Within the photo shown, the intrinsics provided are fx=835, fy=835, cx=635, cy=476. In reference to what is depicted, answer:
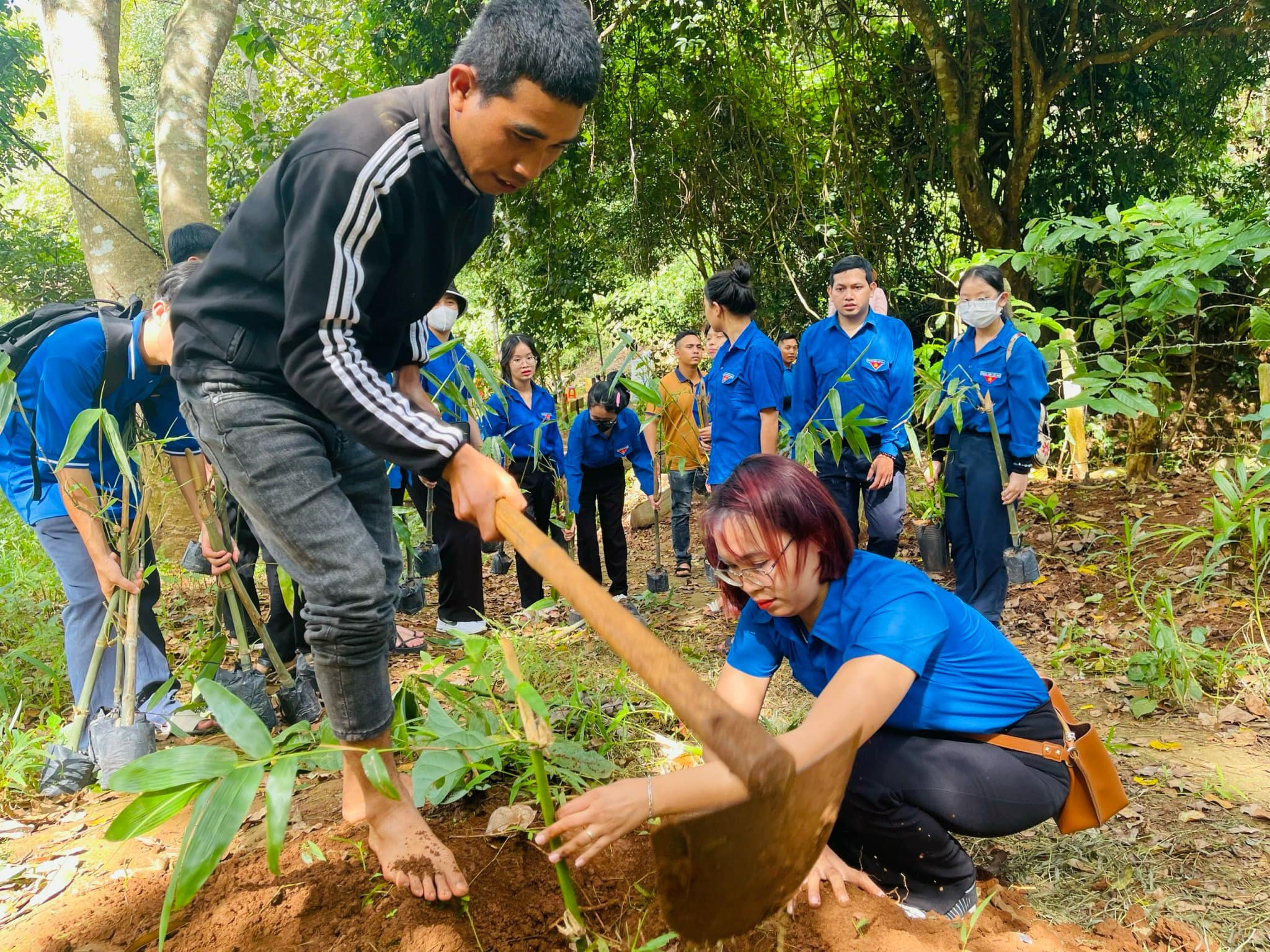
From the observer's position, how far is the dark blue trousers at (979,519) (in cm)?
407

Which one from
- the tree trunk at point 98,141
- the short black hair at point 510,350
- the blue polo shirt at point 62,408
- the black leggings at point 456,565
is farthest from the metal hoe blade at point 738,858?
the tree trunk at point 98,141

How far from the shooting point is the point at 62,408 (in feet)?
8.91

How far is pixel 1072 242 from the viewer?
7312 millimetres

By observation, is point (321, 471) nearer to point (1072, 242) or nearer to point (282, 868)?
point (282, 868)

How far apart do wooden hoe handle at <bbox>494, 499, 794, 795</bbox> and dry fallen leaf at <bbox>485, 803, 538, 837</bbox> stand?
36.0 inches

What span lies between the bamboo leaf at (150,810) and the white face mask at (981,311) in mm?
3913

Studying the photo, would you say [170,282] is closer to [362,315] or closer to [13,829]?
[362,315]

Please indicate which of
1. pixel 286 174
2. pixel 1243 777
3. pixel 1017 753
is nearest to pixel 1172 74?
pixel 1243 777

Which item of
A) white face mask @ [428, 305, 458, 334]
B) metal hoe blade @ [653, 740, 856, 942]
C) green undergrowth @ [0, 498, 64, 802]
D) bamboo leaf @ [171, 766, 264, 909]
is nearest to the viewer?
bamboo leaf @ [171, 766, 264, 909]

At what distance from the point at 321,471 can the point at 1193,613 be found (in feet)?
13.0

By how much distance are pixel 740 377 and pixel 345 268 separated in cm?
302

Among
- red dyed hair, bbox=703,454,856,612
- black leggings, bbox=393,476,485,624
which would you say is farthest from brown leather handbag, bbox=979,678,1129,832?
black leggings, bbox=393,476,485,624

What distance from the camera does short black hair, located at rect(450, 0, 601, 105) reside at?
149 cm

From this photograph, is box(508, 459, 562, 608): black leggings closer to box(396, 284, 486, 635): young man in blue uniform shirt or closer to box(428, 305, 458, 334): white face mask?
box(396, 284, 486, 635): young man in blue uniform shirt
